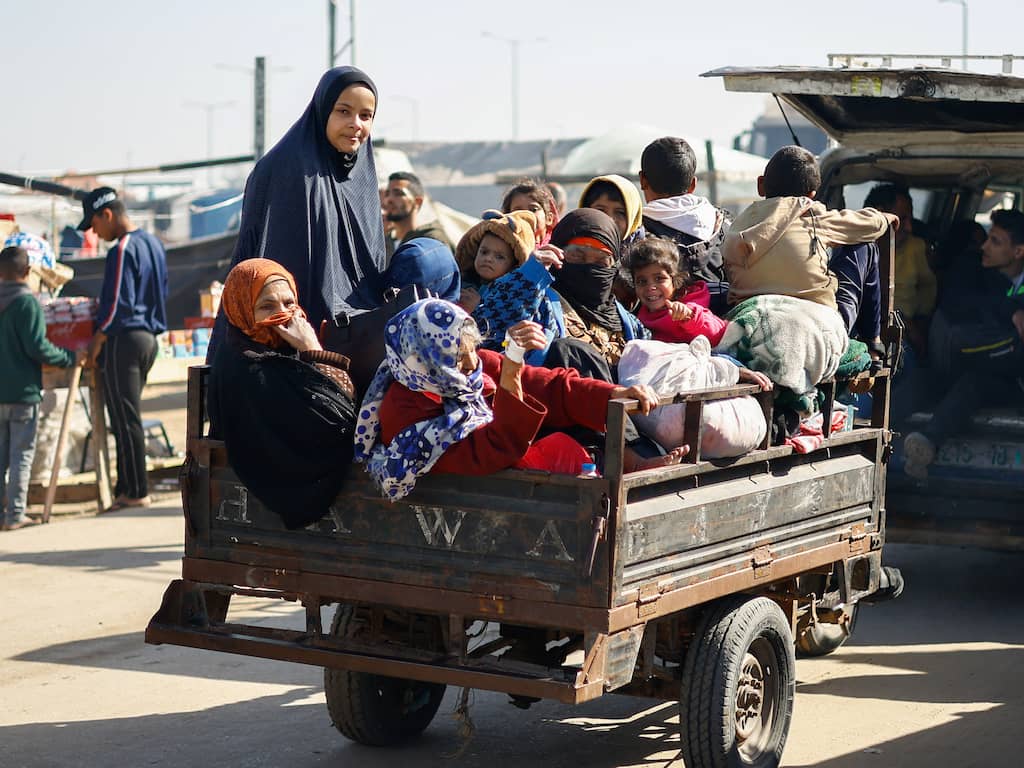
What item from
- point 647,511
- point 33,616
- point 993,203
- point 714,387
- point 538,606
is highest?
point 993,203

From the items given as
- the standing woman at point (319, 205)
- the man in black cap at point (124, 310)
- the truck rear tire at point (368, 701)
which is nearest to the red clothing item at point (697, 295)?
the standing woman at point (319, 205)

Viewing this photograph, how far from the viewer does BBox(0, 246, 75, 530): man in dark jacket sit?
9414mm

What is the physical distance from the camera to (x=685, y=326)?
5.00m

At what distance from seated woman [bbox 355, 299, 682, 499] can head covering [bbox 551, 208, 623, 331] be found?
0.70 m

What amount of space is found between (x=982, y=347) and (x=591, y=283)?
332 cm

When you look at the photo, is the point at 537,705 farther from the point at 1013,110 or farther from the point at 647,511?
the point at 1013,110

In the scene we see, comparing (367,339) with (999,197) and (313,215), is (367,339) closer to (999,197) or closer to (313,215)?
(313,215)

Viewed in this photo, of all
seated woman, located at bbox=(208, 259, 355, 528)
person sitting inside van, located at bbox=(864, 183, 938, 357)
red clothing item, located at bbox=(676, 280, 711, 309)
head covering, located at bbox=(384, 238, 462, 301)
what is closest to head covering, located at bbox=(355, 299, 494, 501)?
seated woman, located at bbox=(208, 259, 355, 528)

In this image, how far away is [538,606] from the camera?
3.98 metres

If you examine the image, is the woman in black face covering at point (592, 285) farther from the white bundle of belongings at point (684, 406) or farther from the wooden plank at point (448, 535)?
the wooden plank at point (448, 535)

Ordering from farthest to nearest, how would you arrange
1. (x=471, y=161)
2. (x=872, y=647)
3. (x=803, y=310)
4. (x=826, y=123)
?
(x=471, y=161), (x=826, y=123), (x=872, y=647), (x=803, y=310)

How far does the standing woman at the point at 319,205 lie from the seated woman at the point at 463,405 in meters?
0.95

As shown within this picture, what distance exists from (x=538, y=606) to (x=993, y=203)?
259 inches

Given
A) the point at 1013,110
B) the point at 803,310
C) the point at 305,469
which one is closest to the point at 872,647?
the point at 803,310
